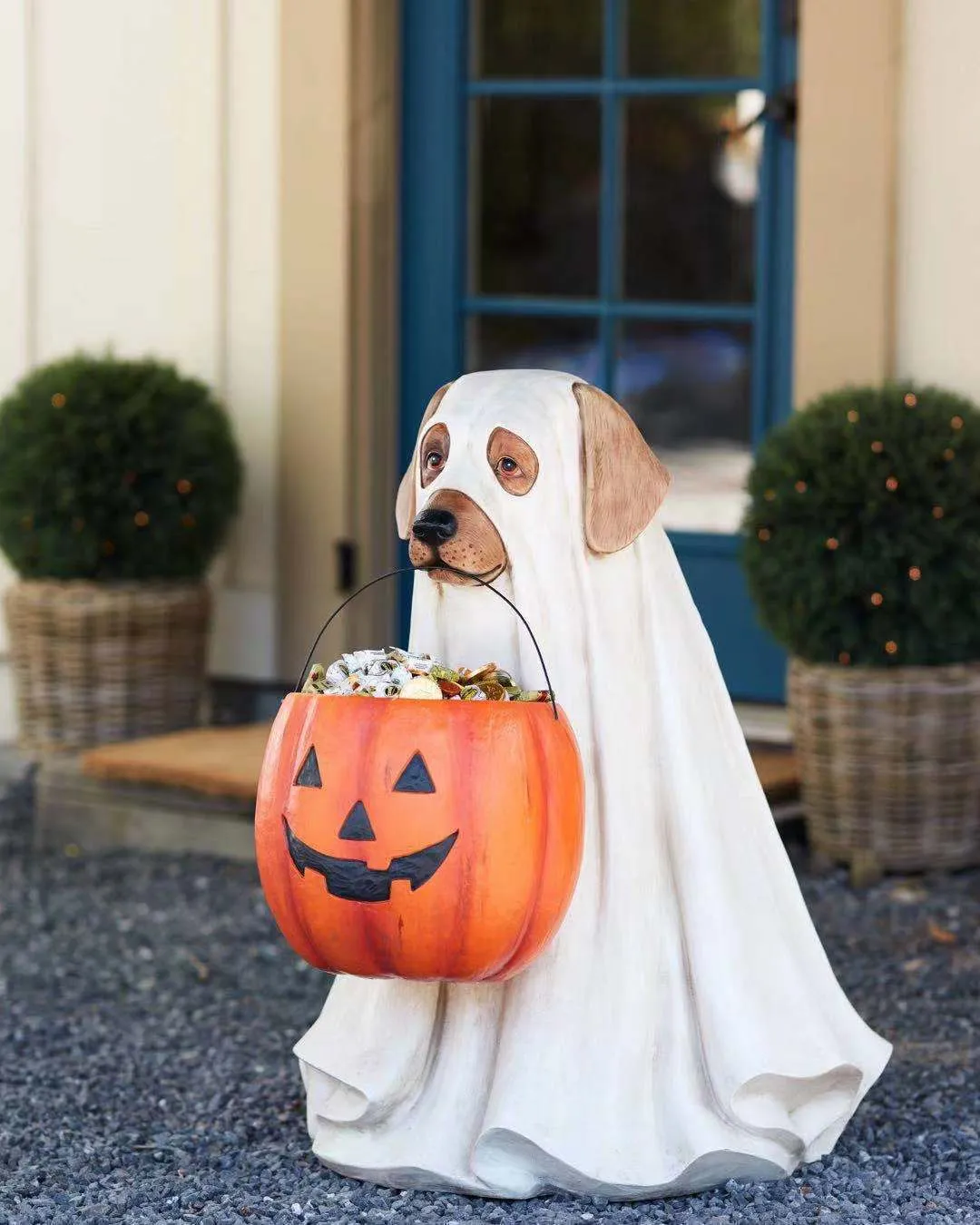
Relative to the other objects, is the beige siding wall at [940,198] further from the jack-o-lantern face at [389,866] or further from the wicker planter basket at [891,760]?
the jack-o-lantern face at [389,866]

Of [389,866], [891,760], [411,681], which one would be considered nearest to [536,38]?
[891,760]

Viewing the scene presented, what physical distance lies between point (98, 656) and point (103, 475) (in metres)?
0.51

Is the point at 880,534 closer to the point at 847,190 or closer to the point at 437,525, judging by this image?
the point at 847,190

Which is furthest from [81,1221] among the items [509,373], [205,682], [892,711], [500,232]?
[500,232]

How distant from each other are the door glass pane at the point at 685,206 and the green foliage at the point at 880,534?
103cm

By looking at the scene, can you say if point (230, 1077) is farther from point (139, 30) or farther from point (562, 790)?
point (139, 30)

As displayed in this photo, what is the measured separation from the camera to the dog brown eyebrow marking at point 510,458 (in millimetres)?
2760

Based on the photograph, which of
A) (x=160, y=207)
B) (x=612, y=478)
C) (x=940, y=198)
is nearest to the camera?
(x=612, y=478)

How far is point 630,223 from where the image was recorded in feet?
18.6

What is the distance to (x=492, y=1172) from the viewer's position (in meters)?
2.78

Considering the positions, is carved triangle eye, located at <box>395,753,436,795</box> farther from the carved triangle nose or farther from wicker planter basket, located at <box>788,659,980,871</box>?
wicker planter basket, located at <box>788,659,980,871</box>

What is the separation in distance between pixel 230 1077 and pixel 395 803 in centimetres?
115

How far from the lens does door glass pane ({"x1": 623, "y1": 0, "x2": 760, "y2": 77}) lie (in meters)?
5.45

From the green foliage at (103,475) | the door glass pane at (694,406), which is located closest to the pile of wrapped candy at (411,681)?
the green foliage at (103,475)
